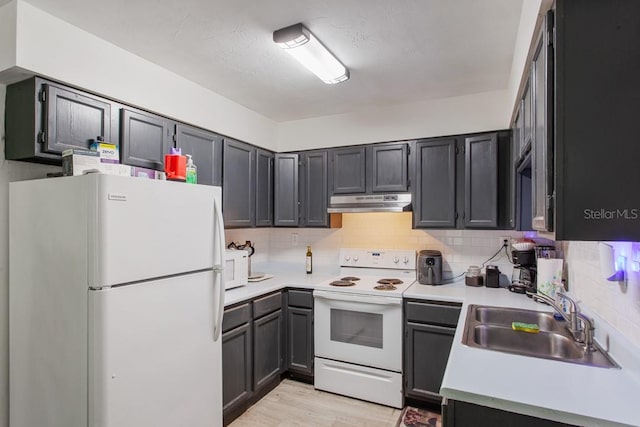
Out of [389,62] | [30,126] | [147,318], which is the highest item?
[389,62]

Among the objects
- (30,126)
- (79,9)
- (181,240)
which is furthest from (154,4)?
(181,240)

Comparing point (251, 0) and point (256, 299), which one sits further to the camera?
point (256, 299)

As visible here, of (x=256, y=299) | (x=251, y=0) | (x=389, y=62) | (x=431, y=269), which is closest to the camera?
(x=251, y=0)

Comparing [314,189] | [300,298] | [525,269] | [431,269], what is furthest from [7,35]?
[525,269]

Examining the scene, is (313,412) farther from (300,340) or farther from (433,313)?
(433,313)

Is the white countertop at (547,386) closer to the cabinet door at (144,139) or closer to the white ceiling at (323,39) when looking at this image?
the white ceiling at (323,39)

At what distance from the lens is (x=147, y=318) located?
165 centimetres

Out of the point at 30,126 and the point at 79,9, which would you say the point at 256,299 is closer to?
the point at 30,126

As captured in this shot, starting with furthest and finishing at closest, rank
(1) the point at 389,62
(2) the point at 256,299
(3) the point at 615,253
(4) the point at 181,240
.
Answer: (2) the point at 256,299, (1) the point at 389,62, (4) the point at 181,240, (3) the point at 615,253

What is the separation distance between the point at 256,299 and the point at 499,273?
1.95 m

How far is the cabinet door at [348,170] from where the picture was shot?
3189 mm

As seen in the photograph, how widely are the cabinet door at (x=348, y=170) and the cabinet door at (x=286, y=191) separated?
0.40 metres

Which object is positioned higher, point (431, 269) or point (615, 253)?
point (615, 253)

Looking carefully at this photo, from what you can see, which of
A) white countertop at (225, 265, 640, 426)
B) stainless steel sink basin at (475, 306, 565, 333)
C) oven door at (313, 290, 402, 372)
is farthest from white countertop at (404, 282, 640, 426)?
oven door at (313, 290, 402, 372)
